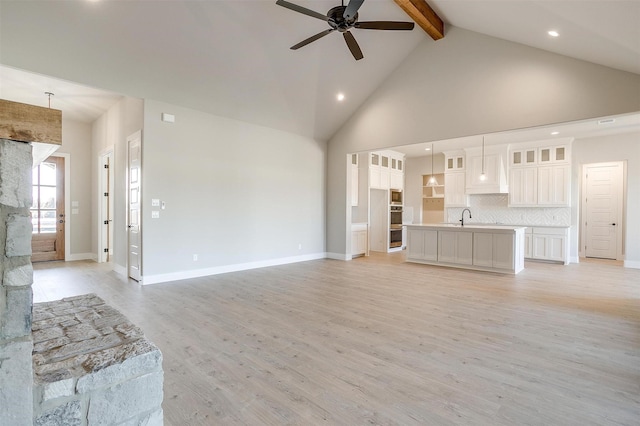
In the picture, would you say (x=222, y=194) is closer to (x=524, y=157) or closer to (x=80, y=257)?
(x=80, y=257)

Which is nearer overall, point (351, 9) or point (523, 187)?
point (351, 9)

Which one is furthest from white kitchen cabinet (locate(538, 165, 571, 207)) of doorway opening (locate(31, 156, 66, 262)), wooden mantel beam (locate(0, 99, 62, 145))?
doorway opening (locate(31, 156, 66, 262))

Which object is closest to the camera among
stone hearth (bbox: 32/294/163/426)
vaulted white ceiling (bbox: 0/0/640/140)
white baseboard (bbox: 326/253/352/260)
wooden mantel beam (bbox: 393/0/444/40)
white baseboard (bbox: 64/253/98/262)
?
stone hearth (bbox: 32/294/163/426)

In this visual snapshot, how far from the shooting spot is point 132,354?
1.29m

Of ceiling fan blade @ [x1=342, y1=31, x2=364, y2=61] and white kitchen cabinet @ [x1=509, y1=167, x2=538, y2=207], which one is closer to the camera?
ceiling fan blade @ [x1=342, y1=31, x2=364, y2=61]

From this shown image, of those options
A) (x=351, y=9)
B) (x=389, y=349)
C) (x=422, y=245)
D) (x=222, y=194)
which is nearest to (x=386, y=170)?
(x=422, y=245)

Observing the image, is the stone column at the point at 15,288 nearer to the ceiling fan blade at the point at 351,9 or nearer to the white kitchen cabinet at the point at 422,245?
the ceiling fan blade at the point at 351,9

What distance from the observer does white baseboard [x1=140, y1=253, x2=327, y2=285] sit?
5.26 m

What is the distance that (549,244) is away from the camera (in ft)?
25.5

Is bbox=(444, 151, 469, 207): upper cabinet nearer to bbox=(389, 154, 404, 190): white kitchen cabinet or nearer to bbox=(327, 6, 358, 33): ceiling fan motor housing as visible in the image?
bbox=(389, 154, 404, 190): white kitchen cabinet

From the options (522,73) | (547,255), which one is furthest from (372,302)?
(547,255)

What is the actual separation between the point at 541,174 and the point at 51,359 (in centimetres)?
956

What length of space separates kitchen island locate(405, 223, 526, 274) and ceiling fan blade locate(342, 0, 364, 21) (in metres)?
4.81

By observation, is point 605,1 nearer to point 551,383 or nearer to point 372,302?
point 551,383
